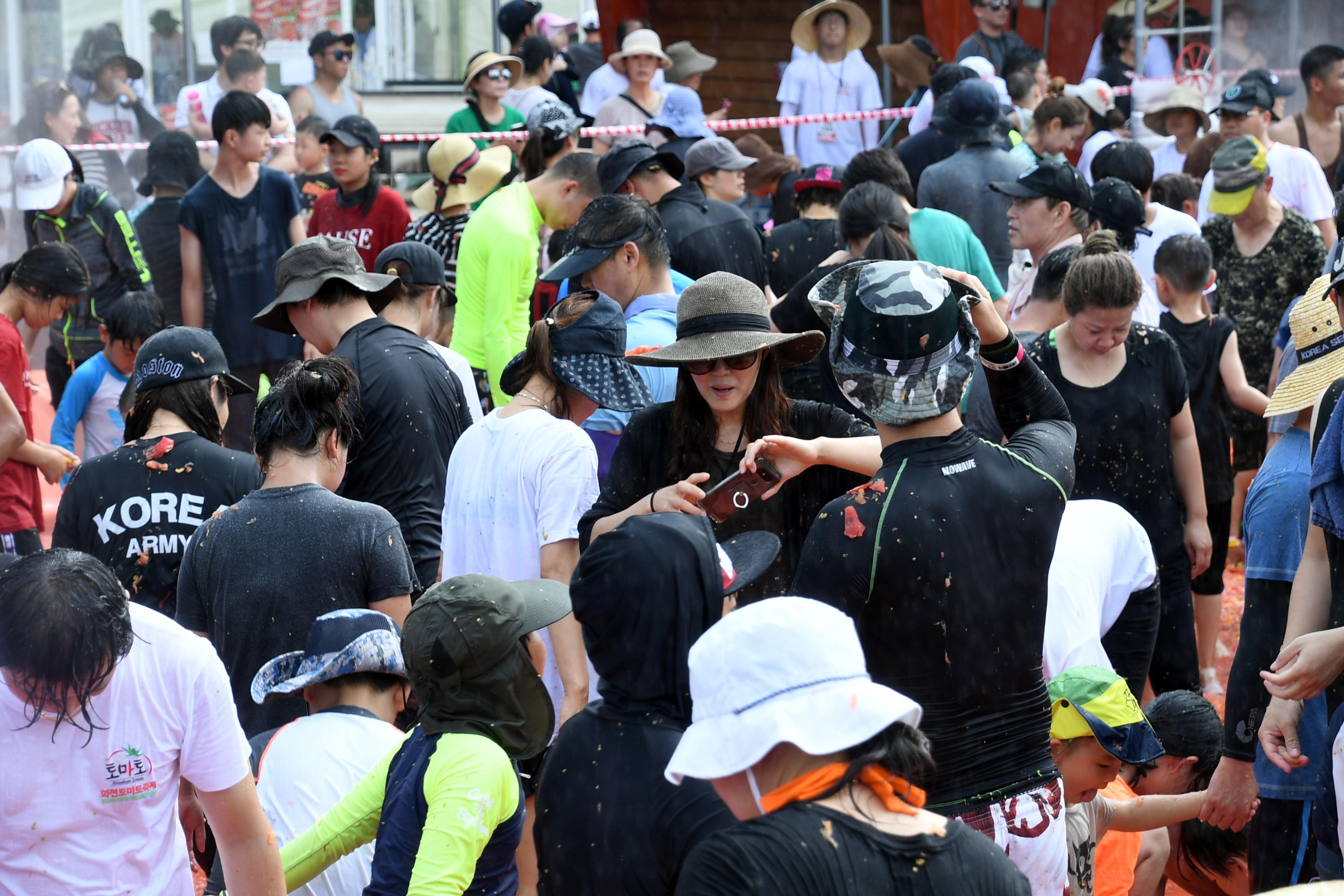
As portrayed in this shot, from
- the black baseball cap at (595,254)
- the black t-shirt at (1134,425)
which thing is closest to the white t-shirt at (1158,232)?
the black t-shirt at (1134,425)

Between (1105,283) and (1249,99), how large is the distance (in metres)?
4.96

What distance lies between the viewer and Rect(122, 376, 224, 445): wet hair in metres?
4.10

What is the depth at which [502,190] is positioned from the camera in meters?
6.23

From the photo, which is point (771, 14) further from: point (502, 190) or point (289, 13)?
point (502, 190)

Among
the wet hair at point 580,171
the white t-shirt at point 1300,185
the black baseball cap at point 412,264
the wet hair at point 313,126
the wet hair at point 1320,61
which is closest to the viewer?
the black baseball cap at point 412,264

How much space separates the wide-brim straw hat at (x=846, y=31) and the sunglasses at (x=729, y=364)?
30.5ft

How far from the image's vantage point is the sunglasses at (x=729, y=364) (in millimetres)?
3459

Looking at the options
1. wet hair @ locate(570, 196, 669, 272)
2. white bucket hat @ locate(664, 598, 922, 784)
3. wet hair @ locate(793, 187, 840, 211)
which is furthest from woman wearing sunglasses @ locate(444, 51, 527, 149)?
white bucket hat @ locate(664, 598, 922, 784)

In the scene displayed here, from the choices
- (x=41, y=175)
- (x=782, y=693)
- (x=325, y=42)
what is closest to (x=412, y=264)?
(x=41, y=175)

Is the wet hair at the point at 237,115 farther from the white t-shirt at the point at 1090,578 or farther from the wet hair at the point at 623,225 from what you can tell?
the white t-shirt at the point at 1090,578

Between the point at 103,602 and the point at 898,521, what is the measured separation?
56.4 inches

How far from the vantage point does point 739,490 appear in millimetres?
3137

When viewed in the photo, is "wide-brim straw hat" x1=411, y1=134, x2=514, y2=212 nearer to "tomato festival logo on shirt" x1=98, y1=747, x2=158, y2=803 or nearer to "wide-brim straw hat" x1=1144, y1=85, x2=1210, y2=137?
"tomato festival logo on shirt" x1=98, y1=747, x2=158, y2=803

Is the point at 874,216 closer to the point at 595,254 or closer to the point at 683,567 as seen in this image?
the point at 595,254
